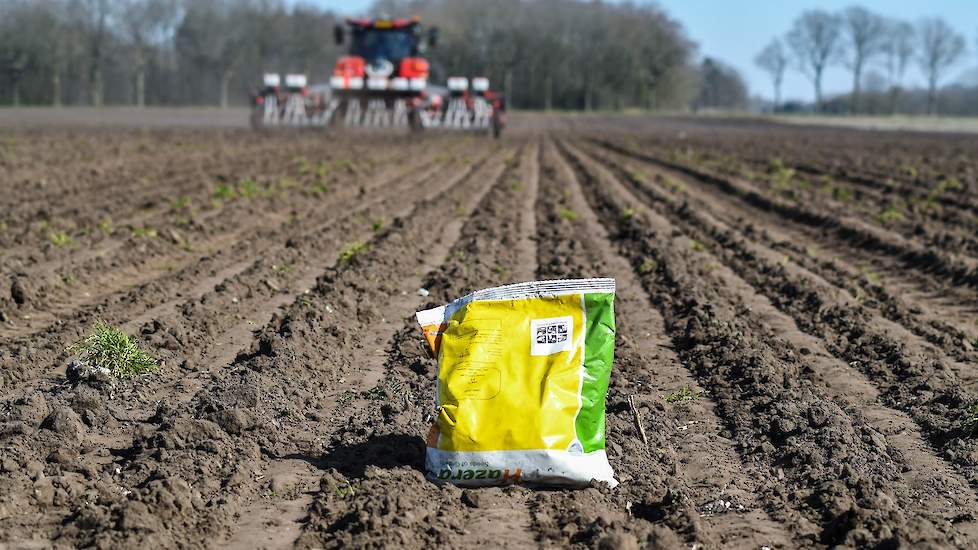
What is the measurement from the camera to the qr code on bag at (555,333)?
13.5 ft

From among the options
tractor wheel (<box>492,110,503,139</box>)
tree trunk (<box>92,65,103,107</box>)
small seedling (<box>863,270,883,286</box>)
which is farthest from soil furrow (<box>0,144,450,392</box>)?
tree trunk (<box>92,65,103,107</box>)

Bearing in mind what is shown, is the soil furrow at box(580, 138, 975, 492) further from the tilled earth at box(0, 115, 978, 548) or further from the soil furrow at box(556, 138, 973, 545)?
the soil furrow at box(556, 138, 973, 545)

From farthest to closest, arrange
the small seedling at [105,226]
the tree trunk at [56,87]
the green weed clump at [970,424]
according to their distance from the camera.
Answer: the tree trunk at [56,87]
the small seedling at [105,226]
the green weed clump at [970,424]

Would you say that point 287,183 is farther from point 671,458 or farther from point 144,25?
point 144,25

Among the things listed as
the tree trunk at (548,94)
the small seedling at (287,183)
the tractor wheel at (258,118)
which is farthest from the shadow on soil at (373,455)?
the tree trunk at (548,94)

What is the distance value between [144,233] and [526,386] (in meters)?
6.98

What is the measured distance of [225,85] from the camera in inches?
2790

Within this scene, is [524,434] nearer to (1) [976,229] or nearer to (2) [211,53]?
(1) [976,229]

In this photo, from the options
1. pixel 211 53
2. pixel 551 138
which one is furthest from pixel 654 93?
pixel 551 138

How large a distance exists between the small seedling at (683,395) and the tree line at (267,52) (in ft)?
213

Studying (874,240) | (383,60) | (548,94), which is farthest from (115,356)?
(548,94)

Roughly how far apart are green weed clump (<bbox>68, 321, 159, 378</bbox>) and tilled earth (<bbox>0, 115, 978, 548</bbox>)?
0.11 metres

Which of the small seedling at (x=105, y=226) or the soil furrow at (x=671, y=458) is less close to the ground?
the small seedling at (x=105, y=226)

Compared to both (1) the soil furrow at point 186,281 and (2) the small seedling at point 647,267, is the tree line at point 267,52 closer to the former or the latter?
(1) the soil furrow at point 186,281
